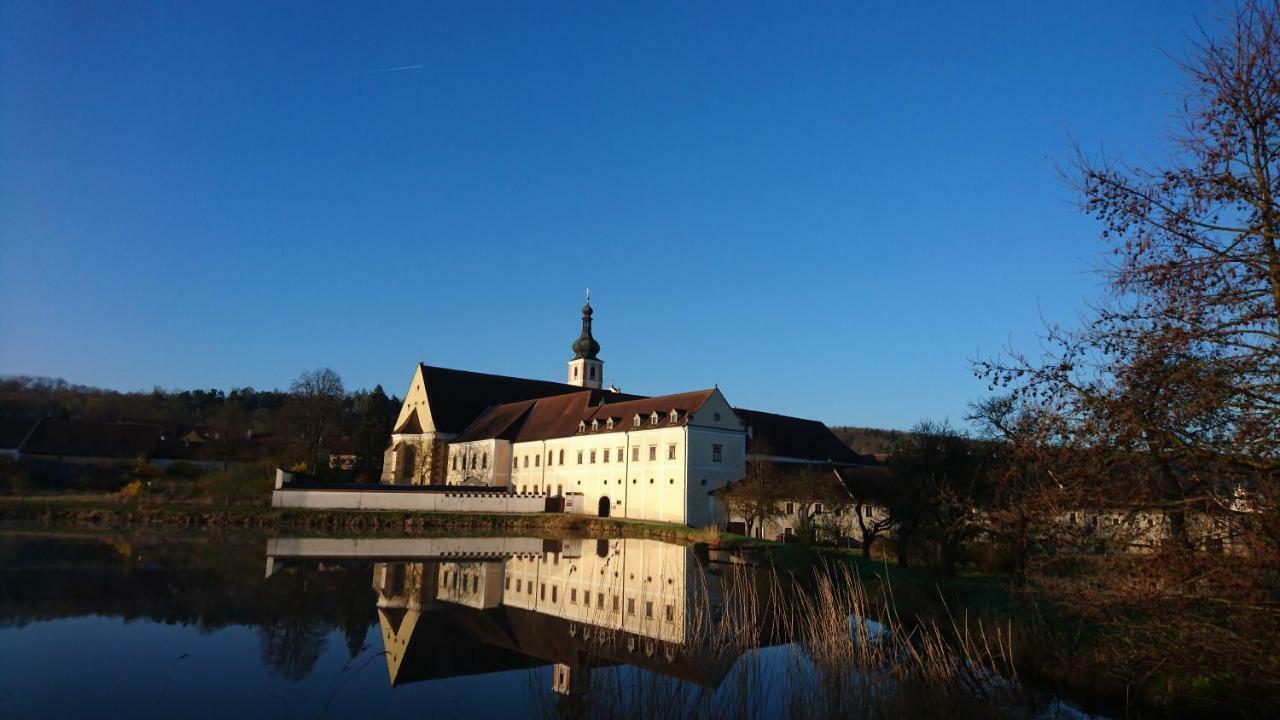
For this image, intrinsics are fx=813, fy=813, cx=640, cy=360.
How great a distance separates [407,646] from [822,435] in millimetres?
47652

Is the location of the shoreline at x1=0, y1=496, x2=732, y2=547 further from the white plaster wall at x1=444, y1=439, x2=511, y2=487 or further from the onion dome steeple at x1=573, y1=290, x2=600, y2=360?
the onion dome steeple at x1=573, y1=290, x2=600, y2=360

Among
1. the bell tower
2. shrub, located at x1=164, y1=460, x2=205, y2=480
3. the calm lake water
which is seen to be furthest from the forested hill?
the calm lake water

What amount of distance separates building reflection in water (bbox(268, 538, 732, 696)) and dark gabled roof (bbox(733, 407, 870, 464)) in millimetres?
22133

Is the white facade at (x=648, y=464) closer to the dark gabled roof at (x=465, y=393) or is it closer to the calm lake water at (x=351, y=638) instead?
the dark gabled roof at (x=465, y=393)

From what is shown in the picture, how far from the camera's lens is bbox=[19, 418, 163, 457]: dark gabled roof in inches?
2598

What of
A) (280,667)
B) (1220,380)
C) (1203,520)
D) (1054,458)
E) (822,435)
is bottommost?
(280,667)

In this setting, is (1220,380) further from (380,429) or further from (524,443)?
(380,429)

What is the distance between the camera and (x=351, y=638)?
12.7 m

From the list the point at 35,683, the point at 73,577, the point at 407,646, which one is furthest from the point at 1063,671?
the point at 73,577

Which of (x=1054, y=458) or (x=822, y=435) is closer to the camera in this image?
(x=1054, y=458)

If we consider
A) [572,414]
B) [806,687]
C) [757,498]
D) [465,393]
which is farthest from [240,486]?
[806,687]

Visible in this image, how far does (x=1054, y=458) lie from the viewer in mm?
6852

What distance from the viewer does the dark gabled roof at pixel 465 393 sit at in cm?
6519

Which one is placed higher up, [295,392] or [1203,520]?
[295,392]
